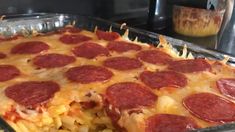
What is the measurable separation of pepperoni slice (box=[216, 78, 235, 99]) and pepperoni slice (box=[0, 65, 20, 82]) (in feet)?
2.41

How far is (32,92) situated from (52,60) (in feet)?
0.95

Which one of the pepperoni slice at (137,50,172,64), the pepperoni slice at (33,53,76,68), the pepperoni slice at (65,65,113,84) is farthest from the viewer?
the pepperoni slice at (137,50,172,64)

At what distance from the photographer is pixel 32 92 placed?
4.80 ft

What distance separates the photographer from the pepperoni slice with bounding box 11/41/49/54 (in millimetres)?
1810

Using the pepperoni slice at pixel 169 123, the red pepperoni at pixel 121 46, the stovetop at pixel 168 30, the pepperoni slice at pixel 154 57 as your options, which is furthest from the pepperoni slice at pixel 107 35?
the pepperoni slice at pixel 169 123

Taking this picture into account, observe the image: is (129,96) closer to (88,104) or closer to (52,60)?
(88,104)

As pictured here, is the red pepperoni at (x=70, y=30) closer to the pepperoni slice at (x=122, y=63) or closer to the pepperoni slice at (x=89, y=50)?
the pepperoni slice at (x=89, y=50)

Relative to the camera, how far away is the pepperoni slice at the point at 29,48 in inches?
71.2

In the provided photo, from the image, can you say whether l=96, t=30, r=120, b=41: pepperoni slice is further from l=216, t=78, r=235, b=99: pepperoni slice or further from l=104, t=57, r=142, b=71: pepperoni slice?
l=216, t=78, r=235, b=99: pepperoni slice

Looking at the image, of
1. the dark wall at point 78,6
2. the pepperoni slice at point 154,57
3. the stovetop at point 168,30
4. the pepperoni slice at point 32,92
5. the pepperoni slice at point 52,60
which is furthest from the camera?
the stovetop at point 168,30

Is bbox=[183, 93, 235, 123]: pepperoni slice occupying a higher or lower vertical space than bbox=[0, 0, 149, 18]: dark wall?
lower

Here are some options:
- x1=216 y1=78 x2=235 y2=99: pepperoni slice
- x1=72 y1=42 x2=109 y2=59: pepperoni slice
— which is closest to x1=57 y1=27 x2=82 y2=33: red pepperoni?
x1=72 y1=42 x2=109 y2=59: pepperoni slice

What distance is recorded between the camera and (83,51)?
1855mm

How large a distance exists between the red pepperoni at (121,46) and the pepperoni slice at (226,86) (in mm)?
448
